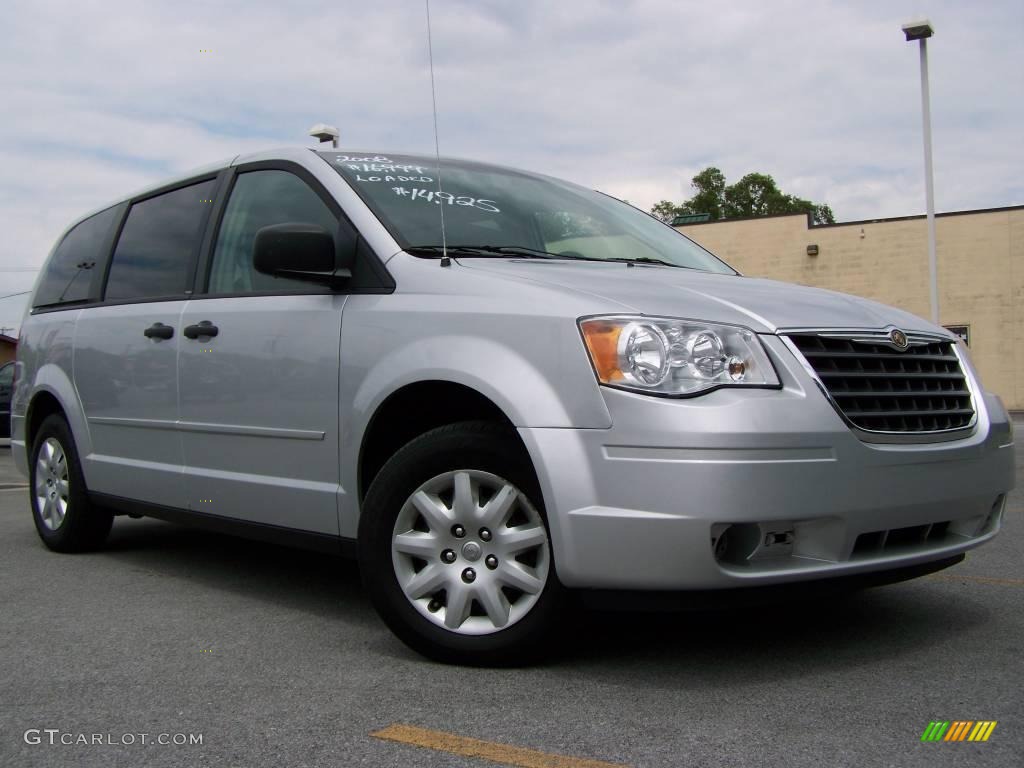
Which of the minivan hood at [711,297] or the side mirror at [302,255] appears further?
the side mirror at [302,255]

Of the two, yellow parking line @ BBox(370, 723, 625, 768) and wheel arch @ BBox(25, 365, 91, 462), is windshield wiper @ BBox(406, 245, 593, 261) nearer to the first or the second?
yellow parking line @ BBox(370, 723, 625, 768)

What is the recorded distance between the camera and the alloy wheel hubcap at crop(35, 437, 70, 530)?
576 cm

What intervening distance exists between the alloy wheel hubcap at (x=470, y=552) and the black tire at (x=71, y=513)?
9.31 feet

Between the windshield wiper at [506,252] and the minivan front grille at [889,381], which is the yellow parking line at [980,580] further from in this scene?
the windshield wiper at [506,252]

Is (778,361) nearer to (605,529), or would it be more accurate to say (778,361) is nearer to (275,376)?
(605,529)

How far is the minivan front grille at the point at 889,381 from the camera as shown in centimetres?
317

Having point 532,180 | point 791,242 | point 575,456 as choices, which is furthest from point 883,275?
point 575,456

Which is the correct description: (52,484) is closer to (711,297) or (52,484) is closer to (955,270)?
(711,297)

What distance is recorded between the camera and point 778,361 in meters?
3.11

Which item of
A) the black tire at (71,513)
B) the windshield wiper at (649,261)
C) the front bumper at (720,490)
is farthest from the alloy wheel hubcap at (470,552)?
the black tire at (71,513)

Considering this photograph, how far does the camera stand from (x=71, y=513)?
5633 mm

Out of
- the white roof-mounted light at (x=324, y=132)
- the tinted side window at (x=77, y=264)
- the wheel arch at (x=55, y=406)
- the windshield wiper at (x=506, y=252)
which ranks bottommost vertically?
the wheel arch at (x=55, y=406)

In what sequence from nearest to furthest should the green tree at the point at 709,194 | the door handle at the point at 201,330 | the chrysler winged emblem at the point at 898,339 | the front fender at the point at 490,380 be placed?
the front fender at the point at 490,380 → the chrysler winged emblem at the point at 898,339 → the door handle at the point at 201,330 → the green tree at the point at 709,194

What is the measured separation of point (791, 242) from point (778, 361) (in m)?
28.9
